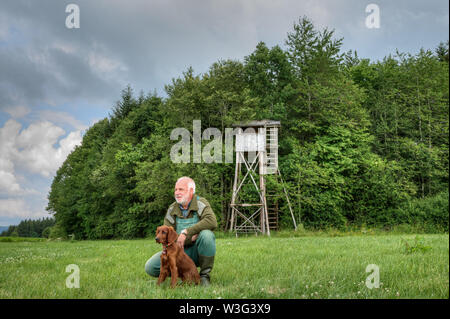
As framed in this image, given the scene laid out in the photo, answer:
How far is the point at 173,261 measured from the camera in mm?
4016

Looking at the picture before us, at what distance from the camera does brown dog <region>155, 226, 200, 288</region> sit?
393 centimetres

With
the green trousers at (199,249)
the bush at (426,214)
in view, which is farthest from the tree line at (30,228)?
the green trousers at (199,249)

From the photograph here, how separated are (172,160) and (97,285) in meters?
17.1

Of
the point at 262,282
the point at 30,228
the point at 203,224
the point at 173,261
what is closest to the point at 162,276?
the point at 173,261

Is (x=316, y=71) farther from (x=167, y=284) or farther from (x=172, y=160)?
(x=167, y=284)

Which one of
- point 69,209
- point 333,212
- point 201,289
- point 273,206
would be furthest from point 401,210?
point 69,209

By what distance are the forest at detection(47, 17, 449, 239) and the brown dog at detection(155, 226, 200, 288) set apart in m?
15.4

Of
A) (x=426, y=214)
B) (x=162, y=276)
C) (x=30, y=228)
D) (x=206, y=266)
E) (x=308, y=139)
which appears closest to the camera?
(x=162, y=276)

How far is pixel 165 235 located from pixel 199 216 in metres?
0.68

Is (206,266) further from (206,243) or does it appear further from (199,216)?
(199,216)

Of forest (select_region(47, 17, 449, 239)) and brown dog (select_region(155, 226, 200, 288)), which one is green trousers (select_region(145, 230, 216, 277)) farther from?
forest (select_region(47, 17, 449, 239))

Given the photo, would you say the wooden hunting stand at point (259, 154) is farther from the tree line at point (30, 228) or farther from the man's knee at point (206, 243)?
the tree line at point (30, 228)

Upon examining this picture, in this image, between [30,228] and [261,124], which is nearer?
[261,124]

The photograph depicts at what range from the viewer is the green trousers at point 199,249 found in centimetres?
437
